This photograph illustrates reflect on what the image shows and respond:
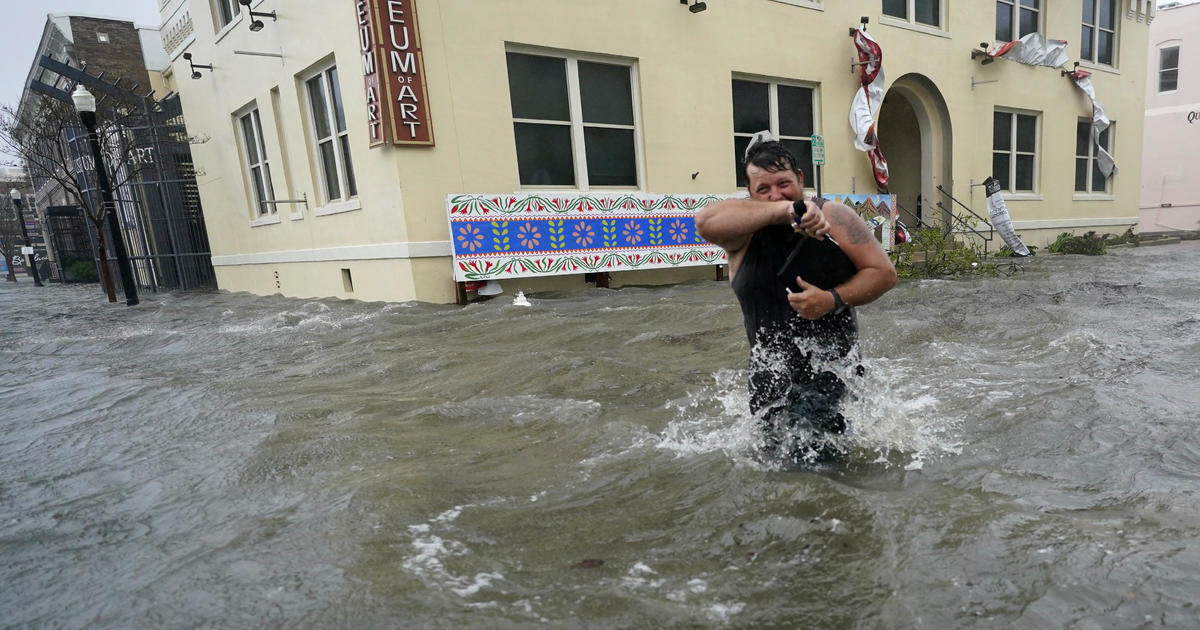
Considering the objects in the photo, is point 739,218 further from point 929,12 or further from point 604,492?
point 929,12

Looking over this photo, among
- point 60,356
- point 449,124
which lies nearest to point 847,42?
point 449,124

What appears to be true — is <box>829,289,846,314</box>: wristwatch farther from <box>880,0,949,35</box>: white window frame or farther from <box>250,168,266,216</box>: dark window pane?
<box>250,168,266,216</box>: dark window pane

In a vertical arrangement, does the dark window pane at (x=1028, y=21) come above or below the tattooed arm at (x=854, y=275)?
above

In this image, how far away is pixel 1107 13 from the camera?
54.9 feet

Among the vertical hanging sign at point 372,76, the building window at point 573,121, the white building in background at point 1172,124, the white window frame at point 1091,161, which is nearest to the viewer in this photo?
the vertical hanging sign at point 372,76

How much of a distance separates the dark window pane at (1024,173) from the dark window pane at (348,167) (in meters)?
14.7

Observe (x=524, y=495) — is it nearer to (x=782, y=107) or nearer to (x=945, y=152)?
(x=782, y=107)

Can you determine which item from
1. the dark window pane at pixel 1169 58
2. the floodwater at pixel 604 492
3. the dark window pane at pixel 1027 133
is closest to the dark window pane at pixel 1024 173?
the dark window pane at pixel 1027 133

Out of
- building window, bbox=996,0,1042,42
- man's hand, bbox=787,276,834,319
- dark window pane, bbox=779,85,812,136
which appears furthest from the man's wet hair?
building window, bbox=996,0,1042,42

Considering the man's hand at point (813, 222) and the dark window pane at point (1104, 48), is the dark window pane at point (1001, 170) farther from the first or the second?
the man's hand at point (813, 222)

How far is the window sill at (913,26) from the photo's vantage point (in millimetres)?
12320

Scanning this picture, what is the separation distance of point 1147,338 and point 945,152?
390 inches

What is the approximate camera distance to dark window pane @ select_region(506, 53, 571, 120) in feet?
28.5

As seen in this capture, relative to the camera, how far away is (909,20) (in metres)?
12.8
